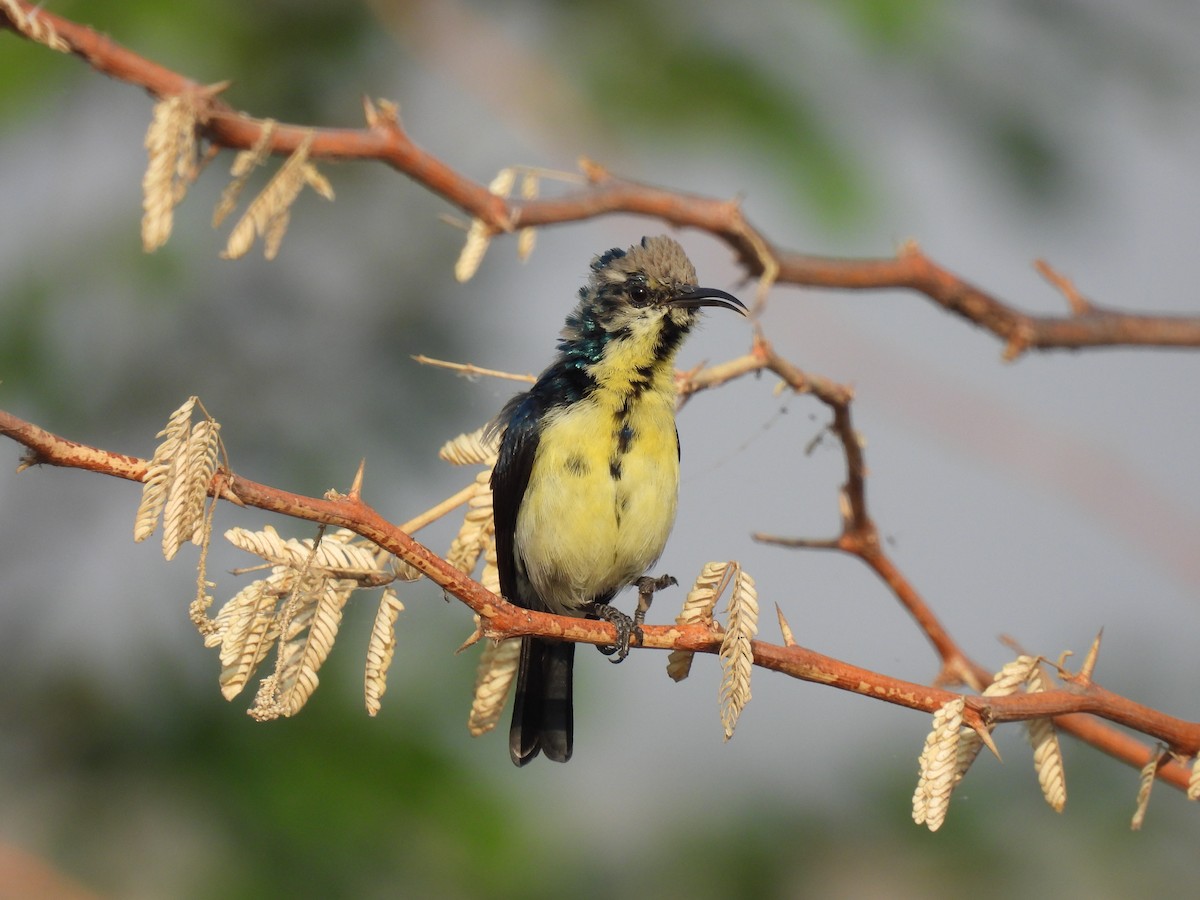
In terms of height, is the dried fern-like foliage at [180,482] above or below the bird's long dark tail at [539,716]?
above

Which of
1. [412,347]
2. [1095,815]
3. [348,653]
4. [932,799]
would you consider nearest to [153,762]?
[348,653]

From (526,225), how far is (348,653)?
2.06 m

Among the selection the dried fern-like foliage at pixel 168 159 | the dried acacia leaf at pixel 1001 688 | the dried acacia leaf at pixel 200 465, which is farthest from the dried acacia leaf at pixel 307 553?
the dried acacia leaf at pixel 1001 688

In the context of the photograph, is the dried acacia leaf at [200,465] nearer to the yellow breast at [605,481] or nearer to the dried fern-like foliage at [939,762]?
the dried fern-like foliage at [939,762]

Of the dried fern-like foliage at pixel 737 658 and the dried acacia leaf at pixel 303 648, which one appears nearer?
the dried acacia leaf at pixel 303 648

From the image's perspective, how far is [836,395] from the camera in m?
3.30

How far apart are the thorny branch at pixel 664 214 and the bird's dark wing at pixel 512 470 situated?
0.87 metres

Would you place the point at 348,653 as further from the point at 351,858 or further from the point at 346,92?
the point at 346,92

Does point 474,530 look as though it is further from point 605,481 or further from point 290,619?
point 290,619

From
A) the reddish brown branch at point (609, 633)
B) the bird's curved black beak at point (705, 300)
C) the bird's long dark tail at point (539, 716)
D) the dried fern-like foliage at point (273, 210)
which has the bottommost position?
the bird's long dark tail at point (539, 716)

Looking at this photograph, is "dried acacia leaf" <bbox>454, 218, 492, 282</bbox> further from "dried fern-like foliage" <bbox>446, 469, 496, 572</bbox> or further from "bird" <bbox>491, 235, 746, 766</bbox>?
"bird" <bbox>491, 235, 746, 766</bbox>

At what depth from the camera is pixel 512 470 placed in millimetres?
4184

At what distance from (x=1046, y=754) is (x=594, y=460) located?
1850mm

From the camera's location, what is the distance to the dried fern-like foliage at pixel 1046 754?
2.48 m
